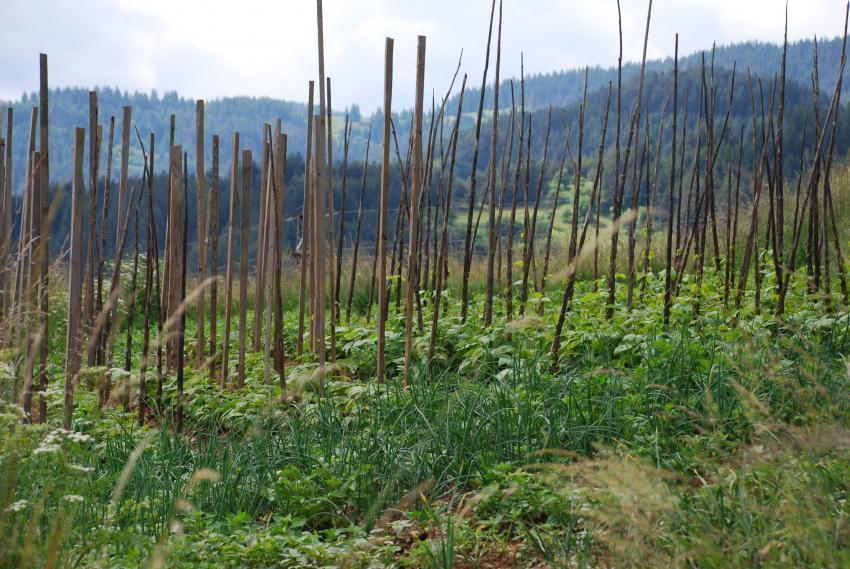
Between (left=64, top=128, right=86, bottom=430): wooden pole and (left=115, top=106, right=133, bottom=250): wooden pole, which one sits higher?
(left=115, top=106, right=133, bottom=250): wooden pole

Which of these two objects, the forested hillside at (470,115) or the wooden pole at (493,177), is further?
the forested hillside at (470,115)

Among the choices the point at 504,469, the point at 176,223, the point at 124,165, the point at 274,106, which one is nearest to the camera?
the point at 504,469

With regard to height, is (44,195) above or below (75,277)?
above

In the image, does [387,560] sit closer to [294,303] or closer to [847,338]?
[847,338]

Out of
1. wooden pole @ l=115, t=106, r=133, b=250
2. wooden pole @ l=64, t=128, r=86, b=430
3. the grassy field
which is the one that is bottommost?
the grassy field

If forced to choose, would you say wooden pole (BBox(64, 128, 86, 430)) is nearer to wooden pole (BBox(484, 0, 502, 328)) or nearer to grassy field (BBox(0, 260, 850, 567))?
grassy field (BBox(0, 260, 850, 567))

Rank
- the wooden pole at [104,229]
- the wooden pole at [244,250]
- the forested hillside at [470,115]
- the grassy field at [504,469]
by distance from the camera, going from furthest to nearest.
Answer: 1. the forested hillside at [470,115]
2. the wooden pole at [104,229]
3. the wooden pole at [244,250]
4. the grassy field at [504,469]

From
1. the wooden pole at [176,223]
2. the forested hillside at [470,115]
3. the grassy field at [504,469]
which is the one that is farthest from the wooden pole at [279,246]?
the forested hillside at [470,115]

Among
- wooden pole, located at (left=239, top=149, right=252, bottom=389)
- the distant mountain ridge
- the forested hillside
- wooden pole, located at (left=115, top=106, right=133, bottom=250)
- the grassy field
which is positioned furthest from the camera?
the distant mountain ridge

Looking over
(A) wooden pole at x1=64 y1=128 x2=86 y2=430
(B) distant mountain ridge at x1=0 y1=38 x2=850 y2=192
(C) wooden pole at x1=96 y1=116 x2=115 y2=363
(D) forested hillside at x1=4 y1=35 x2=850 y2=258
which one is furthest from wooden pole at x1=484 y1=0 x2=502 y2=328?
(B) distant mountain ridge at x1=0 y1=38 x2=850 y2=192

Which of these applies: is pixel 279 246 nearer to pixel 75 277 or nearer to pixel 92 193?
pixel 75 277

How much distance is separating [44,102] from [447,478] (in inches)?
94.6

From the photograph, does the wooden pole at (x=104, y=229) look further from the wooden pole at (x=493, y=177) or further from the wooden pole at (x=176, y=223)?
the wooden pole at (x=493, y=177)

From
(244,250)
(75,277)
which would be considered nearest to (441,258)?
(244,250)
